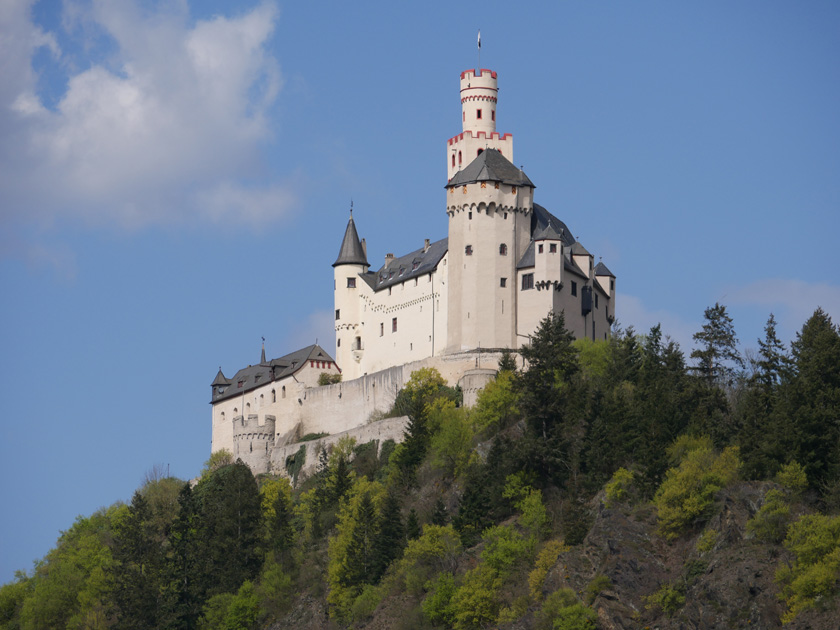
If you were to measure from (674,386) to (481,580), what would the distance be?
47.2 feet

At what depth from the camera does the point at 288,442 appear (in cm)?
10231

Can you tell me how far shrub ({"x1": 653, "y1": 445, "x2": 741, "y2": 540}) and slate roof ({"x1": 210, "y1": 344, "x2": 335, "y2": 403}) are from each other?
129 feet

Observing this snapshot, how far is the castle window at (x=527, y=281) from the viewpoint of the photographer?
92.9 meters

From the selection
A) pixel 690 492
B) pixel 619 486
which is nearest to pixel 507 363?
pixel 619 486

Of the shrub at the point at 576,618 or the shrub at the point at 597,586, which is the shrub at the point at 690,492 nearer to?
the shrub at the point at 597,586

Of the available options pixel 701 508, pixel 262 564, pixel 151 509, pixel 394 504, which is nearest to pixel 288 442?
pixel 151 509

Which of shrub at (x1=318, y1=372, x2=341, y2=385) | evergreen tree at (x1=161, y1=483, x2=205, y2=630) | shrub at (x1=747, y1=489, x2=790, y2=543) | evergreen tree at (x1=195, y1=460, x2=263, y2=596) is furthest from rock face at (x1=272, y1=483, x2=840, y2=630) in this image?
shrub at (x1=318, y1=372, x2=341, y2=385)

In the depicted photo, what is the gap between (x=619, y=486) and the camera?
72.2 meters

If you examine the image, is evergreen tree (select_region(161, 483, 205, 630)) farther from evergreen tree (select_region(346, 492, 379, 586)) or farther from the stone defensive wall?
the stone defensive wall

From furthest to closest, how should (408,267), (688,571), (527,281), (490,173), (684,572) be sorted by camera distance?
1. (408,267)
2. (490,173)
3. (527,281)
4. (684,572)
5. (688,571)

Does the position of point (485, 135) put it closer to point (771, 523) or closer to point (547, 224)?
point (547, 224)

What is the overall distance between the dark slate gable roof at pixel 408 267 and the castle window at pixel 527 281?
19.8 ft

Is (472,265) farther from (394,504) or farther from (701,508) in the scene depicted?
(701,508)

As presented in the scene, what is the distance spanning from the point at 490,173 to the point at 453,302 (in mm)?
7663
